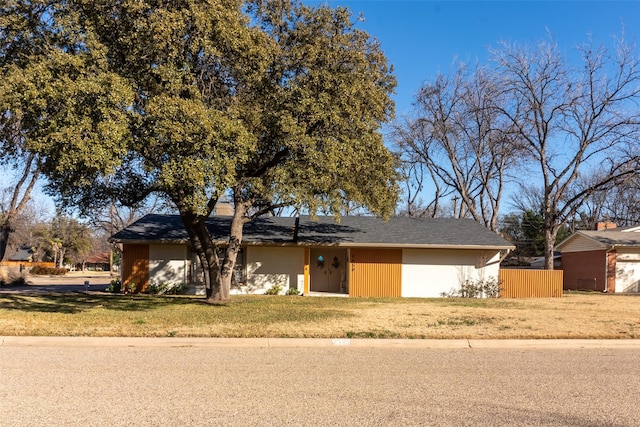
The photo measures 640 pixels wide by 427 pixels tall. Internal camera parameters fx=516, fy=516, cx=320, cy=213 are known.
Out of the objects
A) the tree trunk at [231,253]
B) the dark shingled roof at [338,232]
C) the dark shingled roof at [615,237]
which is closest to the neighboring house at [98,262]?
the dark shingled roof at [338,232]

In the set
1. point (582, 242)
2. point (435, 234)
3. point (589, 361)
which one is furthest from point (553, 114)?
point (589, 361)

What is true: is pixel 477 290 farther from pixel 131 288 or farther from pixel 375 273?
pixel 131 288

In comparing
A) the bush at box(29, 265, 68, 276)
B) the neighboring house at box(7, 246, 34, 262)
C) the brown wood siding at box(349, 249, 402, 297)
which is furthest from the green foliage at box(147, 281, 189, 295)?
the neighboring house at box(7, 246, 34, 262)

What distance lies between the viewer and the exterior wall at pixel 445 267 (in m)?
22.9

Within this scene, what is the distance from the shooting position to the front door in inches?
974

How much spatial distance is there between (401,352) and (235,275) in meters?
14.3

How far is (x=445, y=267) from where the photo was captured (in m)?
23.1

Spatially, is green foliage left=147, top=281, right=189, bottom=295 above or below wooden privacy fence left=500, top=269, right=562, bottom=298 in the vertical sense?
below

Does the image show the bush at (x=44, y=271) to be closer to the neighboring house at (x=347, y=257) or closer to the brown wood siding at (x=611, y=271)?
the neighboring house at (x=347, y=257)

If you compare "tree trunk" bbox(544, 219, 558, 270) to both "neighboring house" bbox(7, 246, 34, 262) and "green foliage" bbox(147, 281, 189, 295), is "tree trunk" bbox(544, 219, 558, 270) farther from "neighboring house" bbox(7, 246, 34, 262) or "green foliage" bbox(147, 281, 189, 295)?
"neighboring house" bbox(7, 246, 34, 262)

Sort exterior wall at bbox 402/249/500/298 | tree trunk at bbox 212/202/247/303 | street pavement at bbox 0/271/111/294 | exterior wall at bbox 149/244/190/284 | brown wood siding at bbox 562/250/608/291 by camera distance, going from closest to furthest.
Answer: tree trunk at bbox 212/202/247/303 < exterior wall at bbox 149/244/190/284 < street pavement at bbox 0/271/111/294 < exterior wall at bbox 402/249/500/298 < brown wood siding at bbox 562/250/608/291

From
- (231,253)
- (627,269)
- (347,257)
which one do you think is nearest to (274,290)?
(347,257)

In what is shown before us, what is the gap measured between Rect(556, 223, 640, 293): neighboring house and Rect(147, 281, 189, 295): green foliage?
890 inches

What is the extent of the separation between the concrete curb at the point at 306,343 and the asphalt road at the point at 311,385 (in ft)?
0.33
